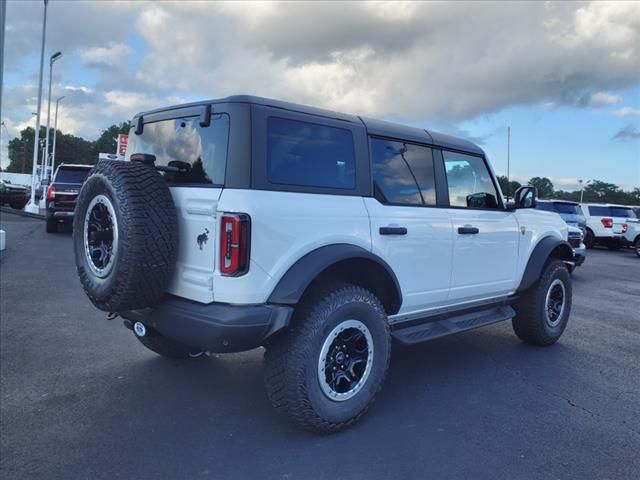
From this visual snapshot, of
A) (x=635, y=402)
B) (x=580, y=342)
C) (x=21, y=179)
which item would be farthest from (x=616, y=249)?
(x=21, y=179)

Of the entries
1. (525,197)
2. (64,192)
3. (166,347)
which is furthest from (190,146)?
(64,192)

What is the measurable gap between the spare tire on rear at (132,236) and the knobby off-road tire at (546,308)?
374 centimetres

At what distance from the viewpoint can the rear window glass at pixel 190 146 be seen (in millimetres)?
3035

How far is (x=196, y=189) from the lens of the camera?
3.02 meters

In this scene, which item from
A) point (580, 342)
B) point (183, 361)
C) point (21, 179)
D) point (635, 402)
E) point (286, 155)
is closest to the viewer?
point (286, 155)

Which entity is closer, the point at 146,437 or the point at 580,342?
the point at 146,437

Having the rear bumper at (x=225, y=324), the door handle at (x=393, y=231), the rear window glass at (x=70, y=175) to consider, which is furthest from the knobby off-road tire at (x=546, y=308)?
the rear window glass at (x=70, y=175)

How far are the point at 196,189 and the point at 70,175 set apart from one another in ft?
41.0

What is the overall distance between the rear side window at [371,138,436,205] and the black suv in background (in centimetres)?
1163

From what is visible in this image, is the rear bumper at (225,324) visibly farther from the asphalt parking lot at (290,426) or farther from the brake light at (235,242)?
the asphalt parking lot at (290,426)

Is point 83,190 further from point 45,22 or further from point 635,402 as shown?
point 45,22

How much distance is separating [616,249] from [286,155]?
20.0 m

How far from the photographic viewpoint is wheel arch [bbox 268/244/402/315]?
292 cm

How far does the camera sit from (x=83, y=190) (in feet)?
10.7
